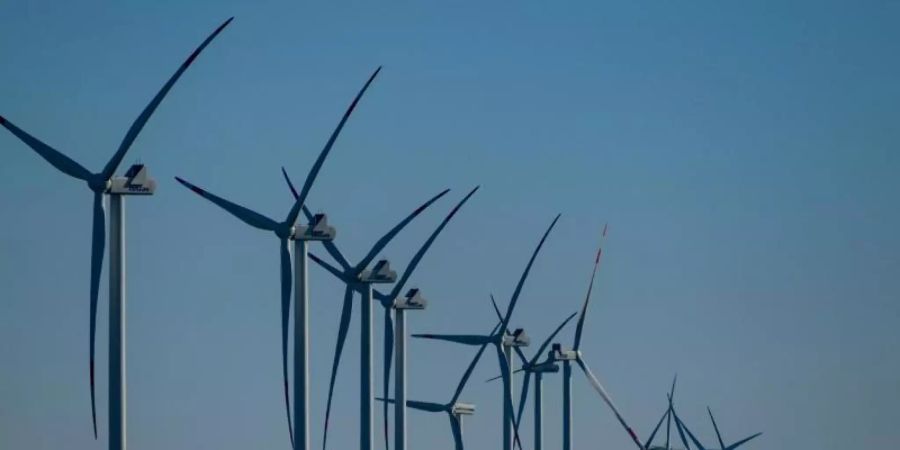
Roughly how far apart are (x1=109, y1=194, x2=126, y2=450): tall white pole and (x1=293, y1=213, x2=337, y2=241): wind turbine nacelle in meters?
14.9

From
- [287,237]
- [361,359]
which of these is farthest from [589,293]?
[287,237]

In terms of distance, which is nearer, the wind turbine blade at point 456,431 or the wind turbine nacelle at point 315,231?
the wind turbine nacelle at point 315,231

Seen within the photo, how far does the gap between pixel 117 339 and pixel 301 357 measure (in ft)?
46.4

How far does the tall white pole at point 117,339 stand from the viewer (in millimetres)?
91500

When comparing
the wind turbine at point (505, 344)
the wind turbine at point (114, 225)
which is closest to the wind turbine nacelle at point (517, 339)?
the wind turbine at point (505, 344)

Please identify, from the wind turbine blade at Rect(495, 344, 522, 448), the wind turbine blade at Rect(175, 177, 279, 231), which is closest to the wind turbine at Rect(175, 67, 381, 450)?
the wind turbine blade at Rect(175, 177, 279, 231)

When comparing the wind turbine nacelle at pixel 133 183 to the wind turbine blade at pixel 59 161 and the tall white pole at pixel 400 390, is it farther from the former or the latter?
the tall white pole at pixel 400 390

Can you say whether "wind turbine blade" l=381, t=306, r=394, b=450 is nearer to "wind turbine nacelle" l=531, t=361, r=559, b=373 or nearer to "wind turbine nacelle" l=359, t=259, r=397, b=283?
"wind turbine nacelle" l=359, t=259, r=397, b=283

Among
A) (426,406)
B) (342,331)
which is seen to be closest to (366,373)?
(342,331)

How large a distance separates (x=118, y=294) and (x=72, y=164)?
6454 mm

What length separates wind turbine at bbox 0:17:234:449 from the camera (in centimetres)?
9156

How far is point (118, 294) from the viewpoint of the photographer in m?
92.4

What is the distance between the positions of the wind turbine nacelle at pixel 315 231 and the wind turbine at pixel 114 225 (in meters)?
12.7

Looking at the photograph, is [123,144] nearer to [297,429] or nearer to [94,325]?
[94,325]
